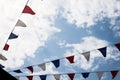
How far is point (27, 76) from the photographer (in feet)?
46.9

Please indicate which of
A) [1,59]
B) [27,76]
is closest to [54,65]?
[27,76]

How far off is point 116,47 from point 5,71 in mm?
5565

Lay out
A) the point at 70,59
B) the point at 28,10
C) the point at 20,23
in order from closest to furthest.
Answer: the point at 28,10 → the point at 20,23 → the point at 70,59

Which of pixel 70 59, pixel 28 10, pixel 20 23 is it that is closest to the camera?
pixel 28 10

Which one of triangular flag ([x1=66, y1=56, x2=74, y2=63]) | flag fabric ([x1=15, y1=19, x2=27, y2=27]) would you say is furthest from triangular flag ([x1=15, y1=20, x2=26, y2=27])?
triangular flag ([x1=66, y1=56, x2=74, y2=63])

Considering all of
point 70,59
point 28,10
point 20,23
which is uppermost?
point 28,10

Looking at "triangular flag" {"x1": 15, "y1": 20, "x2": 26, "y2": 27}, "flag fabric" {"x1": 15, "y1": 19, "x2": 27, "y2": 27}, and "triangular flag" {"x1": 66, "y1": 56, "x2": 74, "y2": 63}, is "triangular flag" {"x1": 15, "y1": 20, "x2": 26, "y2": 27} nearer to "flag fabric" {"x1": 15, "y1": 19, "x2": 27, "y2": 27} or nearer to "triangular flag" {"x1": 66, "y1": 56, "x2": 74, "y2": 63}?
"flag fabric" {"x1": 15, "y1": 19, "x2": 27, "y2": 27}

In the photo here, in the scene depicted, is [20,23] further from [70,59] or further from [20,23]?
[70,59]

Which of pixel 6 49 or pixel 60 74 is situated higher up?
pixel 6 49

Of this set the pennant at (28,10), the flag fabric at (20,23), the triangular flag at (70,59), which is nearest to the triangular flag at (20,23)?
the flag fabric at (20,23)

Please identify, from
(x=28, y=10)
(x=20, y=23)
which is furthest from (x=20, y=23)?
(x=28, y=10)

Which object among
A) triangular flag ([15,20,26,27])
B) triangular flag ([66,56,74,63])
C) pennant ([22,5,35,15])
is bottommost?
triangular flag ([66,56,74,63])

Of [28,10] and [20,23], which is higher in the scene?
[28,10]

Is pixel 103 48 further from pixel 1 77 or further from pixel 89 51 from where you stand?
pixel 1 77
